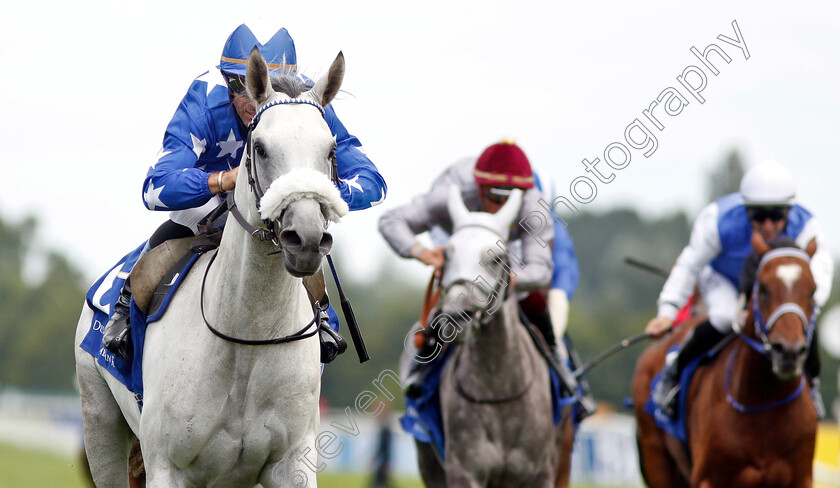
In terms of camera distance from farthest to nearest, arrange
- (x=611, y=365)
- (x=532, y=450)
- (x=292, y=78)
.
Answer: (x=611, y=365)
(x=532, y=450)
(x=292, y=78)

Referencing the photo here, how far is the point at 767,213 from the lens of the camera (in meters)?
8.61

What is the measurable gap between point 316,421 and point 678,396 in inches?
192

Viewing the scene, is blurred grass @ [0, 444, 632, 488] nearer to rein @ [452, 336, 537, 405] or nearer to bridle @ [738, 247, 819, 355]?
rein @ [452, 336, 537, 405]

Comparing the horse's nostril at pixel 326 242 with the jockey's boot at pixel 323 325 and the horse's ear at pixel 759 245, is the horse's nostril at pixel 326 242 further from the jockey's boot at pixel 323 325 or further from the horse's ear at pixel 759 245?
the horse's ear at pixel 759 245

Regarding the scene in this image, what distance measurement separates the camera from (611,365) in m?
50.4

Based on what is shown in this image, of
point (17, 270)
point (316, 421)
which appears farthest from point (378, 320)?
point (316, 421)

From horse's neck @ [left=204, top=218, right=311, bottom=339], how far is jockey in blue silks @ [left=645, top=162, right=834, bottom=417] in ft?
15.1

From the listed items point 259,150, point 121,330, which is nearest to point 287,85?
point 259,150

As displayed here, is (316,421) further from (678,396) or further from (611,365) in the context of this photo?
(611,365)

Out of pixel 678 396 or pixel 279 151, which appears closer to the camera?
pixel 279 151

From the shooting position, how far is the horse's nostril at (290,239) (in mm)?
4031

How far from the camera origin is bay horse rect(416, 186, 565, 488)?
277 inches

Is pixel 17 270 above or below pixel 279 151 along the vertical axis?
below

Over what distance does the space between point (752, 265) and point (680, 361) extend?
1289 millimetres
